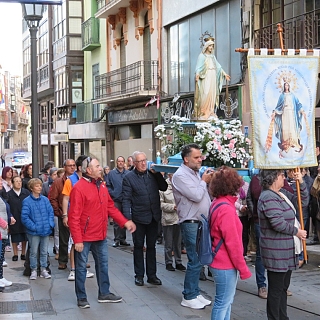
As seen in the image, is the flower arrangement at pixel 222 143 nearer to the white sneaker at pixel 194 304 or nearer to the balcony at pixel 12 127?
the white sneaker at pixel 194 304

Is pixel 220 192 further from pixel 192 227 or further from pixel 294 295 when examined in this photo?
pixel 294 295

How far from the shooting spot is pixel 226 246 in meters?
6.05

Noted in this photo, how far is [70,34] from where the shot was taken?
114ft

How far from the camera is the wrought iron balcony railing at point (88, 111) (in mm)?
31875

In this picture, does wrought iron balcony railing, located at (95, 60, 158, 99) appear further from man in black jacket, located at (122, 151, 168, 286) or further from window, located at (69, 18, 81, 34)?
man in black jacket, located at (122, 151, 168, 286)

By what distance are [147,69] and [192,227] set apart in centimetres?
1679

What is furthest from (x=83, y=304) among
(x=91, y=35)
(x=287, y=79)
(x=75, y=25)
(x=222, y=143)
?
(x=75, y=25)

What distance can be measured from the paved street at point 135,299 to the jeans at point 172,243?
27cm

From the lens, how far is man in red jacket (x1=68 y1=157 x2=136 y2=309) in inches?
320

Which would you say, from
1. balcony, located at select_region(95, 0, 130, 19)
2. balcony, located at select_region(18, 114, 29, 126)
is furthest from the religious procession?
balcony, located at select_region(18, 114, 29, 126)

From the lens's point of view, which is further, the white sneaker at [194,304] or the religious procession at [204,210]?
the white sneaker at [194,304]

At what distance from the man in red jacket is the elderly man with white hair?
5.06 meters

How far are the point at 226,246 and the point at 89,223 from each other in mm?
2624

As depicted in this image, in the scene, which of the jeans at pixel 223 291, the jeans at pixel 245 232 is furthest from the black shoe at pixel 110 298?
the jeans at pixel 245 232
